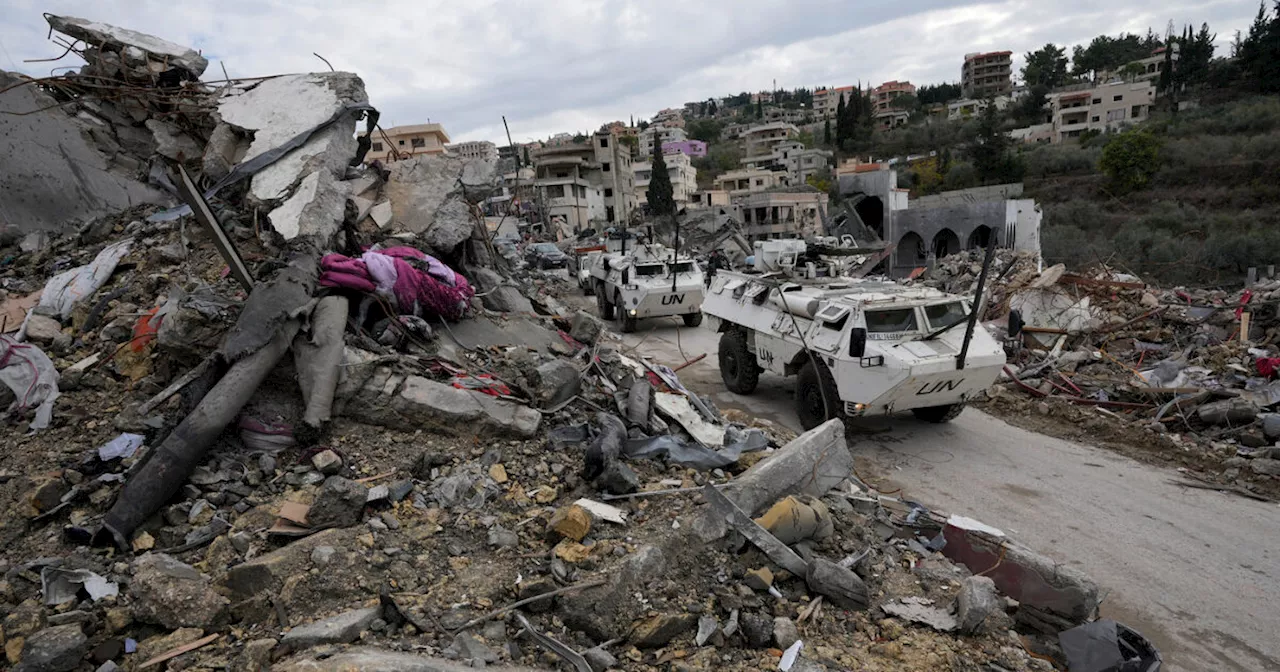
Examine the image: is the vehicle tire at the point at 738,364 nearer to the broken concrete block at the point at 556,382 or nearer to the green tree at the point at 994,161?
the broken concrete block at the point at 556,382

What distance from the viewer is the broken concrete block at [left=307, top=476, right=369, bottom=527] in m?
3.74

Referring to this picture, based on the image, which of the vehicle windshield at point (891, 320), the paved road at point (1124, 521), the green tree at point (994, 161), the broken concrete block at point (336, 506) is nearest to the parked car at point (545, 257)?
the paved road at point (1124, 521)

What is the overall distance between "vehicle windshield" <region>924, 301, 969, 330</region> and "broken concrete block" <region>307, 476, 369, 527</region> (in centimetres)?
550

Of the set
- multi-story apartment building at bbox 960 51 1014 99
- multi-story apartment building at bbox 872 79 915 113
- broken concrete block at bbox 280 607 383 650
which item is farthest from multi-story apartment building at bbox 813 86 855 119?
broken concrete block at bbox 280 607 383 650

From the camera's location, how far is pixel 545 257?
23422mm

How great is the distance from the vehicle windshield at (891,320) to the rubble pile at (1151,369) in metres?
1.58

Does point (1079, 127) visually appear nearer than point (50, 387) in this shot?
No

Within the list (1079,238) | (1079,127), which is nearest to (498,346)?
(1079,238)

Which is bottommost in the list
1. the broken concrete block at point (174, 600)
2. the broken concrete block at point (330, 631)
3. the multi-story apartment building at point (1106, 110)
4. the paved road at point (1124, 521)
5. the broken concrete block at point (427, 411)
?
the paved road at point (1124, 521)

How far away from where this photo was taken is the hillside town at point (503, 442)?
3271mm

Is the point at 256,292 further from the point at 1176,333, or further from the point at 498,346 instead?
the point at 1176,333

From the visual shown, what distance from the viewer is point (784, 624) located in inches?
132

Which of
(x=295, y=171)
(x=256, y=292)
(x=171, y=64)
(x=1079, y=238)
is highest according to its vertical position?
(x=171, y=64)

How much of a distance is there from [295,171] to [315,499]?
4439 millimetres
